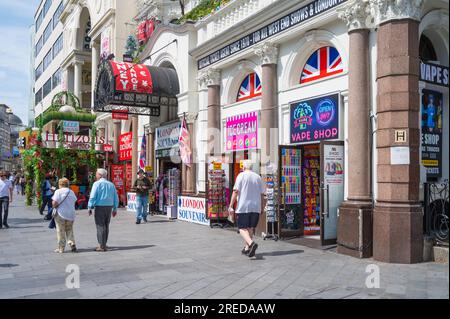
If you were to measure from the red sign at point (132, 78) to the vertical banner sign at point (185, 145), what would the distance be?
76.6 inches

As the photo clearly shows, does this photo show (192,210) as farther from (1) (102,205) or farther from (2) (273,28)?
(2) (273,28)

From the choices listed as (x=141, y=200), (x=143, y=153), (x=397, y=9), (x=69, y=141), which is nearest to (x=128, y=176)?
(x=143, y=153)

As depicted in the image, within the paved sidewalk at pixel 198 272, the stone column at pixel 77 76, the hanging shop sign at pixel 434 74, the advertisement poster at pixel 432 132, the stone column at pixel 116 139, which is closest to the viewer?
the paved sidewalk at pixel 198 272

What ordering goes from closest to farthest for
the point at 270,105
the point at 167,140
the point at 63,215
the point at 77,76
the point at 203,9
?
1. the point at 63,215
2. the point at 270,105
3. the point at 203,9
4. the point at 167,140
5. the point at 77,76

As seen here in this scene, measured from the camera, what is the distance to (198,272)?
22.7ft

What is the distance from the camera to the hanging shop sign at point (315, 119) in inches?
373

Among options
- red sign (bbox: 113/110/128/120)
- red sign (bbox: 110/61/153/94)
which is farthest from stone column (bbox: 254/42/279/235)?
red sign (bbox: 113/110/128/120)

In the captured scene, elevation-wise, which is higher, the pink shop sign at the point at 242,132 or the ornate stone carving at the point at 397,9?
the ornate stone carving at the point at 397,9

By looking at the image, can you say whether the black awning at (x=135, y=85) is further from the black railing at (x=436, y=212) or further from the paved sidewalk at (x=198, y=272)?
the black railing at (x=436, y=212)

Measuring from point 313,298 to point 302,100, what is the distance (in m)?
6.01

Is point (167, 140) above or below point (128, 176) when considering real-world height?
above

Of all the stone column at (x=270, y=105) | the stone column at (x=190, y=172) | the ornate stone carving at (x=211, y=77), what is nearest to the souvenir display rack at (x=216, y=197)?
the stone column at (x=270, y=105)

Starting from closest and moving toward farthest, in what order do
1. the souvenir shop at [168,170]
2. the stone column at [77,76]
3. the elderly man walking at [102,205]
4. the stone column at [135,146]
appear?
the elderly man walking at [102,205], the souvenir shop at [168,170], the stone column at [135,146], the stone column at [77,76]

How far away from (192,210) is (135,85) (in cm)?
496
